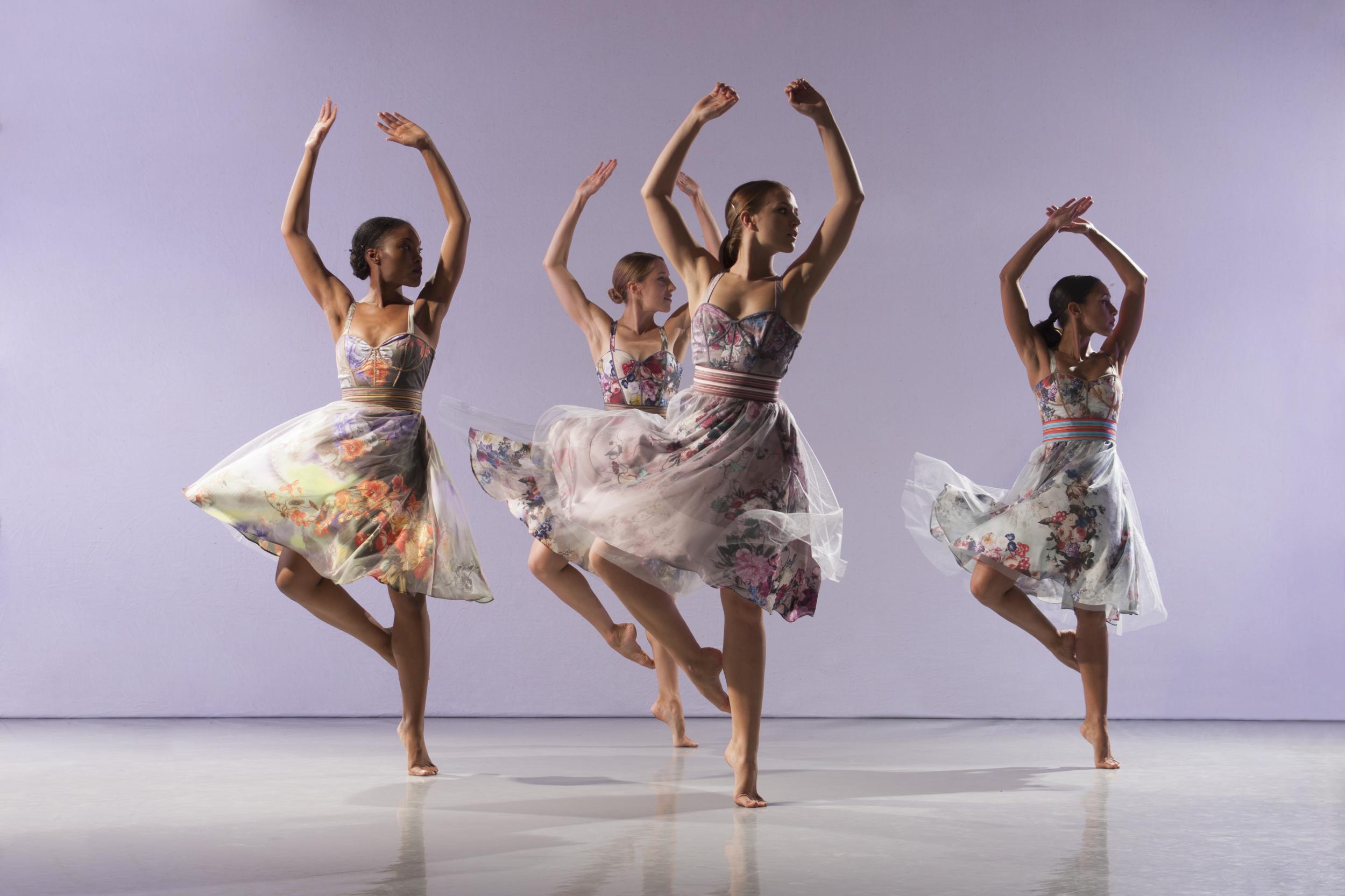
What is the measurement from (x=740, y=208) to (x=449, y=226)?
86 centimetres

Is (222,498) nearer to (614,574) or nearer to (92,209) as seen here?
(614,574)

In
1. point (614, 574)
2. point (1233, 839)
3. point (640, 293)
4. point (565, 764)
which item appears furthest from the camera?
point (640, 293)

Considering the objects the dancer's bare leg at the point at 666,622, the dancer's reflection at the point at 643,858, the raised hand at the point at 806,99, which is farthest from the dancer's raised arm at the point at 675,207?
the dancer's reflection at the point at 643,858

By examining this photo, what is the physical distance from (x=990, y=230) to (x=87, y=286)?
3.61m

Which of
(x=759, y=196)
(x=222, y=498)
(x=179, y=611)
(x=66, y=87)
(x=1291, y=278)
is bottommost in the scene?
(x=179, y=611)

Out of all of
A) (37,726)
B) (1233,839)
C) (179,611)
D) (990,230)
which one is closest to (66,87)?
(179,611)

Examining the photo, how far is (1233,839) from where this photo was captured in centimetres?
230

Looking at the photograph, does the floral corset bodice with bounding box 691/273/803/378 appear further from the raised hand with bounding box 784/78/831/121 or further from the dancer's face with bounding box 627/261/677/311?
the dancer's face with bounding box 627/261/677/311

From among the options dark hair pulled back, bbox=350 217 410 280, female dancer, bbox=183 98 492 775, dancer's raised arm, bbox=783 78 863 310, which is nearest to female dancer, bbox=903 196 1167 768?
dancer's raised arm, bbox=783 78 863 310

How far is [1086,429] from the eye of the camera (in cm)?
360

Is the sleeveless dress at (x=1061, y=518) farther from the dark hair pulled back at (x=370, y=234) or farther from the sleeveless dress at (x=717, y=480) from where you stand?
the dark hair pulled back at (x=370, y=234)

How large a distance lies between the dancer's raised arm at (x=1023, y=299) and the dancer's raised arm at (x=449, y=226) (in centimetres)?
159

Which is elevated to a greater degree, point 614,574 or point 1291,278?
point 1291,278

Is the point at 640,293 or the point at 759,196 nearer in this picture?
the point at 759,196
